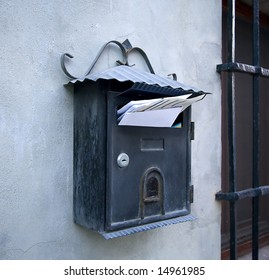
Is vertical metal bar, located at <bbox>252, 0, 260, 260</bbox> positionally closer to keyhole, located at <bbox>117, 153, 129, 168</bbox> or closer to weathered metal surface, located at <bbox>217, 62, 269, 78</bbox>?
weathered metal surface, located at <bbox>217, 62, 269, 78</bbox>

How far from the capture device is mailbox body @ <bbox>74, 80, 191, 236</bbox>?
1.60 m

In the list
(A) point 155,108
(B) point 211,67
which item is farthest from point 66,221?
(B) point 211,67

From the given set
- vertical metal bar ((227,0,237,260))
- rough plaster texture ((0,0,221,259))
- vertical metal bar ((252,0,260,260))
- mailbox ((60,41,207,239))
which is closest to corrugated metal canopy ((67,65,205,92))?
mailbox ((60,41,207,239))

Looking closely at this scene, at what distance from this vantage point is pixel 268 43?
335 centimetres

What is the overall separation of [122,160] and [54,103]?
0.43 m

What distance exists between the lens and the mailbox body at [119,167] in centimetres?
160

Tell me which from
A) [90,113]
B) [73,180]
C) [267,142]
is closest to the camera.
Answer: [90,113]

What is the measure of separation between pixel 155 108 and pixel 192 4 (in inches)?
42.3

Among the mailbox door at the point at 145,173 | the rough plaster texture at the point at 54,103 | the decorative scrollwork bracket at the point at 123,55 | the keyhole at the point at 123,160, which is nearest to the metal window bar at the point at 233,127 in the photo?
the rough plaster texture at the point at 54,103

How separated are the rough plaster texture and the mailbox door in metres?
0.28

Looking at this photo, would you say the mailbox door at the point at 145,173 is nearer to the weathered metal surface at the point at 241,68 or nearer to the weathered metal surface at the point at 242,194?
the weathered metal surface at the point at 242,194

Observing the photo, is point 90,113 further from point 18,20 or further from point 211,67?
point 211,67

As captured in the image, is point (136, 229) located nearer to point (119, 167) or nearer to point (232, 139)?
point (119, 167)

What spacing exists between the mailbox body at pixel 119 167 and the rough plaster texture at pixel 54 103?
98 mm
